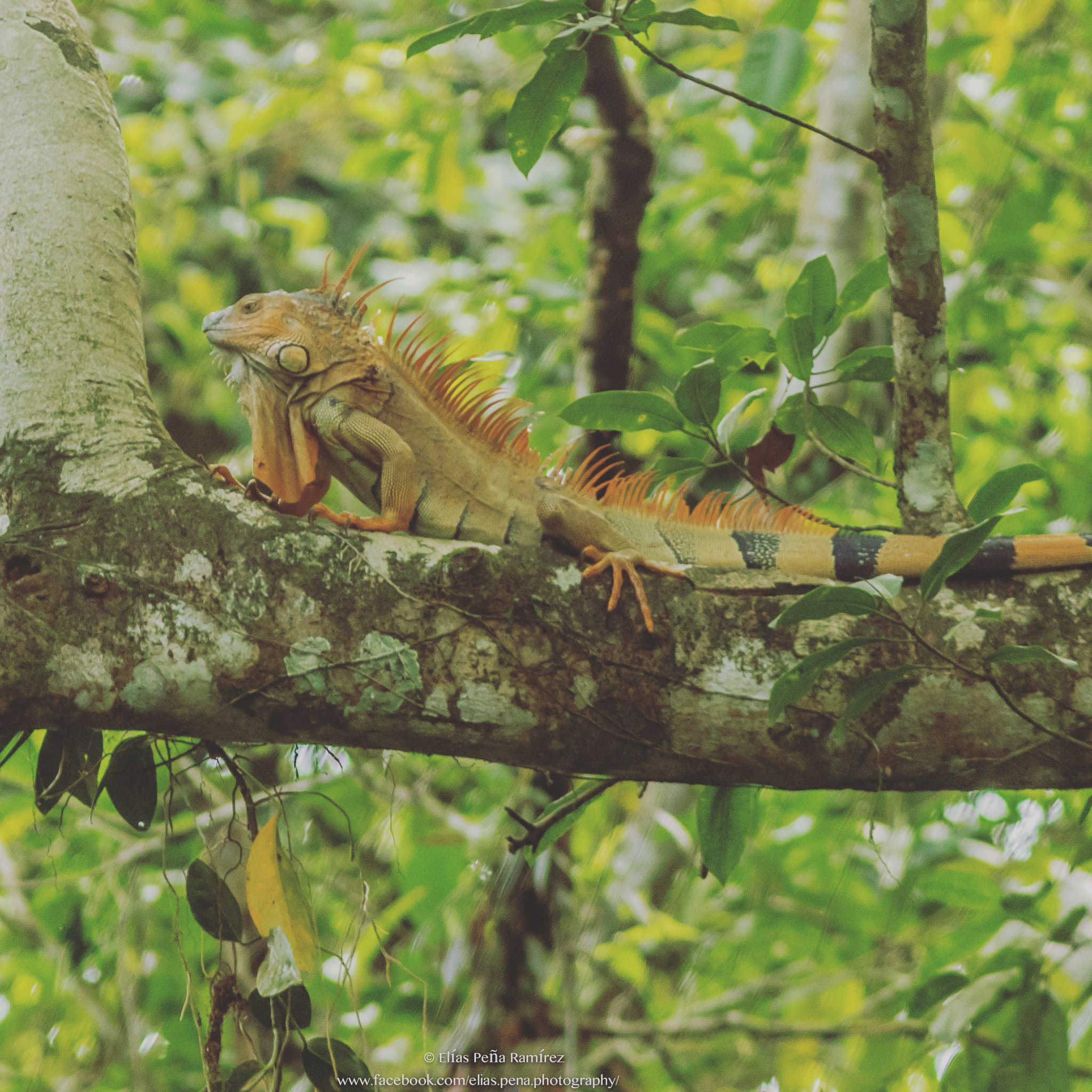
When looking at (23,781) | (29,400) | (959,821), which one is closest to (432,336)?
(29,400)

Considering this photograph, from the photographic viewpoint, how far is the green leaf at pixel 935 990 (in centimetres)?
338

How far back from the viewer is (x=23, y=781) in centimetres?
430

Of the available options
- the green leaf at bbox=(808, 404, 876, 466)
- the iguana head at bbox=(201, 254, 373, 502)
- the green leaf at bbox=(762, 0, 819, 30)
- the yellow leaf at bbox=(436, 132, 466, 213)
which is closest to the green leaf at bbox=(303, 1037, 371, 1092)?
the iguana head at bbox=(201, 254, 373, 502)

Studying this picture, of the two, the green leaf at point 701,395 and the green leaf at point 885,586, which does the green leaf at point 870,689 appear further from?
the green leaf at point 701,395

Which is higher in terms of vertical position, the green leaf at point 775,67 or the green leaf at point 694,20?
the green leaf at point 694,20

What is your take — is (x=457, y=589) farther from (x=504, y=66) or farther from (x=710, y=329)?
(x=504, y=66)

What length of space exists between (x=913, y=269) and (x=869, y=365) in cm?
46

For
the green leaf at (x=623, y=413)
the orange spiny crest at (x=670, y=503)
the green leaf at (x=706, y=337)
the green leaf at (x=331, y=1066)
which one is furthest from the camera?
the orange spiny crest at (x=670, y=503)

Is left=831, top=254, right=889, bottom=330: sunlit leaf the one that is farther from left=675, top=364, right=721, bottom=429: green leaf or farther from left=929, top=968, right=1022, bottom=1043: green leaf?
left=929, top=968, right=1022, bottom=1043: green leaf

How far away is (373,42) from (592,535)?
400 centimetres

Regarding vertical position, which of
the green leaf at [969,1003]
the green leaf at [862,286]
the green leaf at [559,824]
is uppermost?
the green leaf at [862,286]

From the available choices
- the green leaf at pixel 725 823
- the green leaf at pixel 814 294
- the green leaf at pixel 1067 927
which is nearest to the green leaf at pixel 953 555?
the green leaf at pixel 725 823

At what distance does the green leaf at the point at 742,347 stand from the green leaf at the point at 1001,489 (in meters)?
0.74

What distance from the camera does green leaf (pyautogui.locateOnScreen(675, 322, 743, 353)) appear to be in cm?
299
